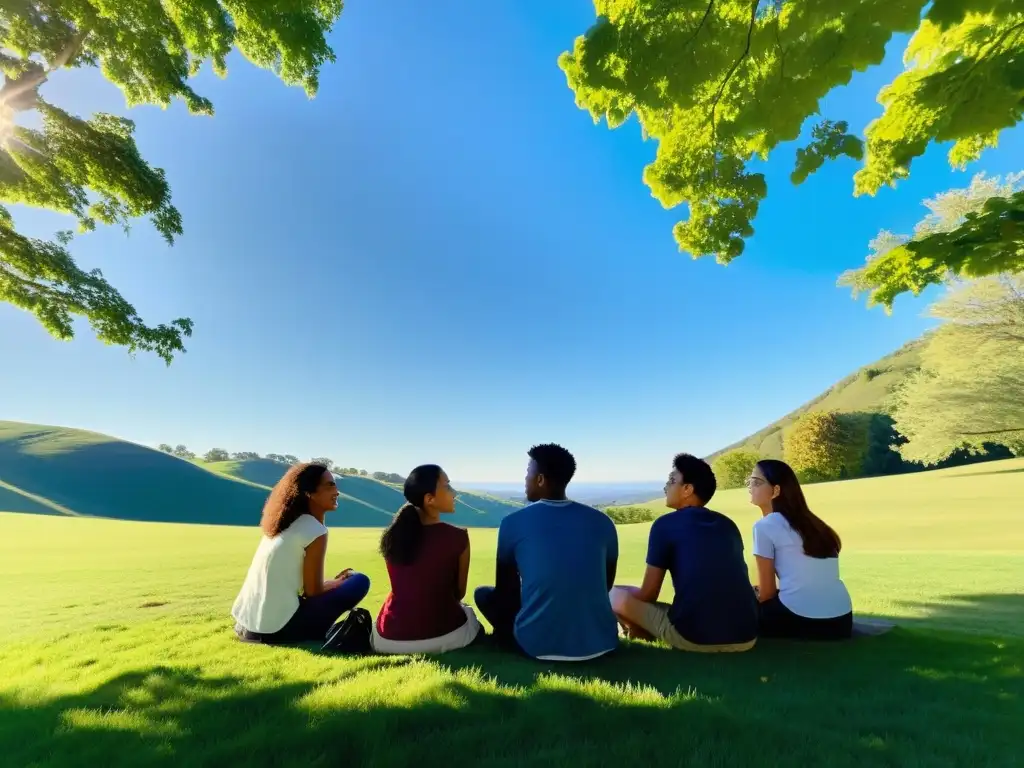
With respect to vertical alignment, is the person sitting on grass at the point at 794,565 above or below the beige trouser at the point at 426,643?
above

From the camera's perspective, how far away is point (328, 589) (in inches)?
175

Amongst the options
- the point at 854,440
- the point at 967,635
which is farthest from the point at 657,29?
the point at 854,440

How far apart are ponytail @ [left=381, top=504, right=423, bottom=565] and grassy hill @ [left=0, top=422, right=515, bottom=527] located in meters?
75.3

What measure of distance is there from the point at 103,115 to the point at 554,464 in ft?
26.4

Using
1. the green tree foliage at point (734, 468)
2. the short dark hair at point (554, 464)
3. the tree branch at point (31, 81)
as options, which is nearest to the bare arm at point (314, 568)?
the short dark hair at point (554, 464)

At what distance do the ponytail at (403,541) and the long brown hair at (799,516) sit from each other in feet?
10.0

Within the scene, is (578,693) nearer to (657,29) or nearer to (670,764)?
(670,764)

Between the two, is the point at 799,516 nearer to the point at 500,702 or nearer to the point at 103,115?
the point at 500,702

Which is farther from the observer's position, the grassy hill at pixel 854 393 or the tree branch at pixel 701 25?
the grassy hill at pixel 854 393

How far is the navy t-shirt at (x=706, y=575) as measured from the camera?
3605mm

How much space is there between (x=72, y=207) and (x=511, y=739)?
341 inches

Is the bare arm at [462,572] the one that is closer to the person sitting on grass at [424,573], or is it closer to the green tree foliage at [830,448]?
the person sitting on grass at [424,573]

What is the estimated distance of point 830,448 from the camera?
141ft

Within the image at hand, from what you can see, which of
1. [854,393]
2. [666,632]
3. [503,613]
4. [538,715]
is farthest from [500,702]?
[854,393]
